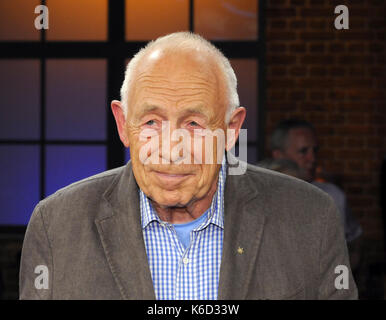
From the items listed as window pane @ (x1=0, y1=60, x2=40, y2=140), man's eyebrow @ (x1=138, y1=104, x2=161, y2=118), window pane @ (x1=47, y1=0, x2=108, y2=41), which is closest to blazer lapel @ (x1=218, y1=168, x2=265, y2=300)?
man's eyebrow @ (x1=138, y1=104, x2=161, y2=118)

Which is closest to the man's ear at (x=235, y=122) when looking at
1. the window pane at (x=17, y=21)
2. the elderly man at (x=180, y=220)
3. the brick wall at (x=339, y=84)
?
the elderly man at (x=180, y=220)

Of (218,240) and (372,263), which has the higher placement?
(218,240)

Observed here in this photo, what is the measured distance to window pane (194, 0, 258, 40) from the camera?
4.96m

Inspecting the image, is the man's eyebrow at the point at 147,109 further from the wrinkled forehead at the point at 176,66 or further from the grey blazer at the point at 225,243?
the grey blazer at the point at 225,243

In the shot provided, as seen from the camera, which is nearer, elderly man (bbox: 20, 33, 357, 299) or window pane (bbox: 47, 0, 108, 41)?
elderly man (bbox: 20, 33, 357, 299)

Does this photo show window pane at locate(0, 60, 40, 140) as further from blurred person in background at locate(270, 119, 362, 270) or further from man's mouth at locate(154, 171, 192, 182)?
man's mouth at locate(154, 171, 192, 182)

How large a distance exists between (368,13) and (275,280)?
3.77 metres

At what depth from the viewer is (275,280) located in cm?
156

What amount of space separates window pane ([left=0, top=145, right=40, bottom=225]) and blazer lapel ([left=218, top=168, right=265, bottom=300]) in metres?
3.59

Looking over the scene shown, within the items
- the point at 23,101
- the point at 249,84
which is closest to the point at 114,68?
the point at 23,101

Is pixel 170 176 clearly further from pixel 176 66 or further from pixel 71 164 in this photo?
pixel 71 164

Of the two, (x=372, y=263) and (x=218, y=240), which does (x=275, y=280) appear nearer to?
(x=218, y=240)
